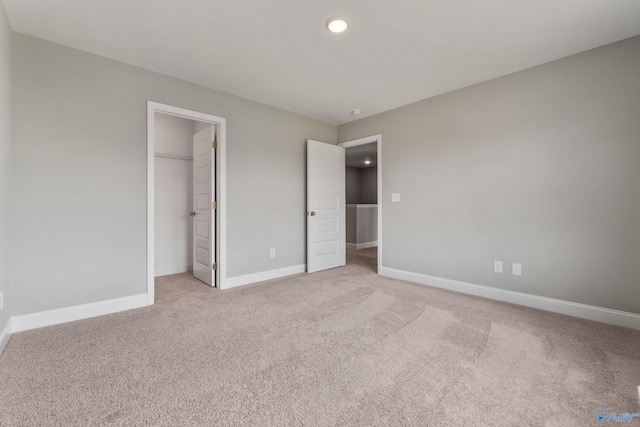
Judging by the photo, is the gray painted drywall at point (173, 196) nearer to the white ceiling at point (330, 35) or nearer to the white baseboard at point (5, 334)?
the white ceiling at point (330, 35)

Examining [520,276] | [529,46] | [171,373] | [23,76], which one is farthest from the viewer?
[520,276]

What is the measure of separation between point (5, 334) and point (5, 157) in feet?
4.41

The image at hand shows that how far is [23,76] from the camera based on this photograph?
233cm

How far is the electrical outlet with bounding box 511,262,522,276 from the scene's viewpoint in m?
2.99

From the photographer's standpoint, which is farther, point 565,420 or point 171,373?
point 171,373

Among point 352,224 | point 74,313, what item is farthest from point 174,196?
point 352,224

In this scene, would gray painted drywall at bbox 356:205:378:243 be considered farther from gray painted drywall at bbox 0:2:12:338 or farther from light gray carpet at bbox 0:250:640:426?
gray painted drywall at bbox 0:2:12:338

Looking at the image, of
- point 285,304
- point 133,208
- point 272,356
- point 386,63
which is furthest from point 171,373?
point 386,63

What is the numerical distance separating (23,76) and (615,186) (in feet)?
17.1

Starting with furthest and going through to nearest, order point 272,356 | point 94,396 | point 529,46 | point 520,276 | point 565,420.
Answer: point 520,276 → point 529,46 → point 272,356 → point 94,396 → point 565,420

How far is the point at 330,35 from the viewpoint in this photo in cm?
235

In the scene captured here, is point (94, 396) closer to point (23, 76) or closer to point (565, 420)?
point (565, 420)

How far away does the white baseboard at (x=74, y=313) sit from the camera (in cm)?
232

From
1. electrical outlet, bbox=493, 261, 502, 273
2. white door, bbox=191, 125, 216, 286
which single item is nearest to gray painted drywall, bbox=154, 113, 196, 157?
white door, bbox=191, 125, 216, 286
